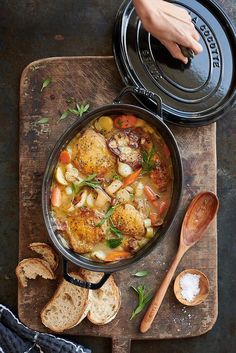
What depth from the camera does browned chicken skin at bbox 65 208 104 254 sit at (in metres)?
3.07

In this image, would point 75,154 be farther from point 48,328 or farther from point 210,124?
point 48,328

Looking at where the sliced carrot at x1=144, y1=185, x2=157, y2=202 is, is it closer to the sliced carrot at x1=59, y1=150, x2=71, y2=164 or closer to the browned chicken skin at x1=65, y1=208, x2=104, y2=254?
the browned chicken skin at x1=65, y1=208, x2=104, y2=254

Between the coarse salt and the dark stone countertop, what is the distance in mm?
357

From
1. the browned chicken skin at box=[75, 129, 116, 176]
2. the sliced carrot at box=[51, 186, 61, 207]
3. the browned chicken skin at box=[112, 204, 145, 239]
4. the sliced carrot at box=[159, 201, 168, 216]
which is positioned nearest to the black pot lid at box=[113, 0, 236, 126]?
the browned chicken skin at box=[75, 129, 116, 176]

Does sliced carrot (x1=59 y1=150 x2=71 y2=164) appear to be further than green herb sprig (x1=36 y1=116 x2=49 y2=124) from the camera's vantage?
No

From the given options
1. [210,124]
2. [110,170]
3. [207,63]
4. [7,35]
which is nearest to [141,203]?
[110,170]

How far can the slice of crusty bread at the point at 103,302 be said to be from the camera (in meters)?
3.25

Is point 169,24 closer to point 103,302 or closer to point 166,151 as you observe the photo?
point 166,151

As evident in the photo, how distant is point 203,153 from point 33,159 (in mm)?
976

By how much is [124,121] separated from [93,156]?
0.26 meters

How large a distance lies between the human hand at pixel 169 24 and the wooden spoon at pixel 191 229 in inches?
32.3

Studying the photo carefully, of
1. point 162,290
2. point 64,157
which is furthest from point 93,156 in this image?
point 162,290

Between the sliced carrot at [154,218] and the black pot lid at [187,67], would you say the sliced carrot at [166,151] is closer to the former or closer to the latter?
the black pot lid at [187,67]

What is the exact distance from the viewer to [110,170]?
3.12 metres
